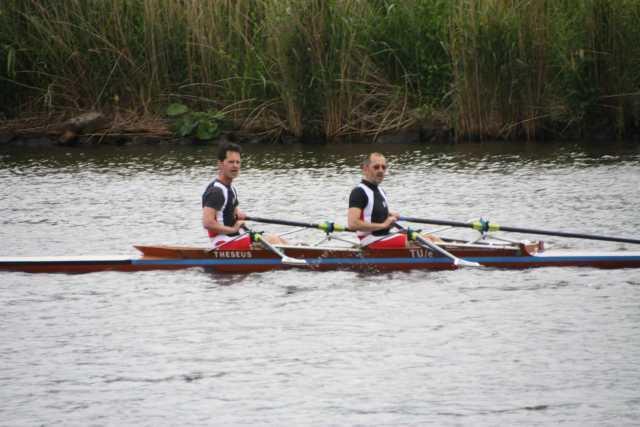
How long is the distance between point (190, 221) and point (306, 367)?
8.34 meters

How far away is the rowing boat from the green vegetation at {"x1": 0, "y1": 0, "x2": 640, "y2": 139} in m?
10.3

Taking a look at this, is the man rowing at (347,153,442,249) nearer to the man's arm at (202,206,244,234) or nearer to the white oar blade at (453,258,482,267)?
the white oar blade at (453,258,482,267)

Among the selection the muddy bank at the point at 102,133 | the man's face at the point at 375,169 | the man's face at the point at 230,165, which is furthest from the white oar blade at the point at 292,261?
the muddy bank at the point at 102,133

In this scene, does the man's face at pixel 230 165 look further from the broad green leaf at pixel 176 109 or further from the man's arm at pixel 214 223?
the broad green leaf at pixel 176 109

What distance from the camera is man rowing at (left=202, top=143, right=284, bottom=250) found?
47.1 ft

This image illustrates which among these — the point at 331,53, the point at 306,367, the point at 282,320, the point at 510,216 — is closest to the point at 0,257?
the point at 282,320

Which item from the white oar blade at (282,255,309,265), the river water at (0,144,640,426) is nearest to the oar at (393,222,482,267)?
the river water at (0,144,640,426)

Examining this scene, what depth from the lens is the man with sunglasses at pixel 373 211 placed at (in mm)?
14367

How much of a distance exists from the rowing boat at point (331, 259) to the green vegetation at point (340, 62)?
1031 cm

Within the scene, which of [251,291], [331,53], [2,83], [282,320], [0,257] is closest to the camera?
[282,320]

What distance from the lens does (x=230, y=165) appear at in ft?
47.1

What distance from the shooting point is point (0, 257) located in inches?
611

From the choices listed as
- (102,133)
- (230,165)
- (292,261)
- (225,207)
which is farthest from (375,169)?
(102,133)

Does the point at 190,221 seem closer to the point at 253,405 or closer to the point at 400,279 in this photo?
the point at 400,279
